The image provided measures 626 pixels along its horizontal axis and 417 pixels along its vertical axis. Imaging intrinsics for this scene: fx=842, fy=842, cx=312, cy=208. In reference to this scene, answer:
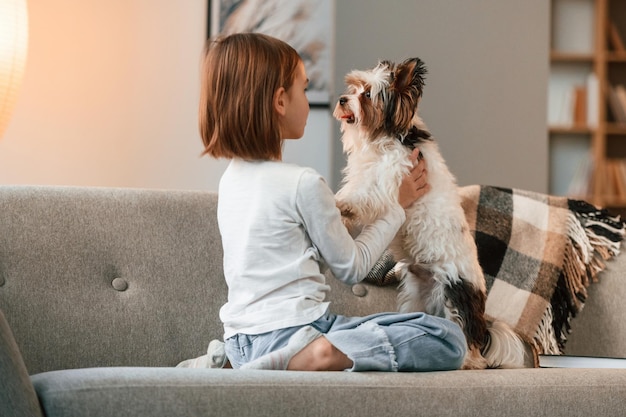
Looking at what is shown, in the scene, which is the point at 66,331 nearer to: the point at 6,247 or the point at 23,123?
the point at 6,247

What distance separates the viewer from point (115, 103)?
3391 millimetres

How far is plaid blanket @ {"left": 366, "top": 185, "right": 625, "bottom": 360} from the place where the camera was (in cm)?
217

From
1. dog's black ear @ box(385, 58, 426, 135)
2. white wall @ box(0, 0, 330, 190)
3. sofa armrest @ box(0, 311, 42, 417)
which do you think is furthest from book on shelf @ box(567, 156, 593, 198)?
sofa armrest @ box(0, 311, 42, 417)

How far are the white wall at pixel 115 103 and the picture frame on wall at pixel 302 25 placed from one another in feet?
0.34

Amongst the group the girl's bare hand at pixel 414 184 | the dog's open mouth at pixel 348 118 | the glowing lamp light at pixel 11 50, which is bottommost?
the girl's bare hand at pixel 414 184

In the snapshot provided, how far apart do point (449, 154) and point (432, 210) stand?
4.83ft

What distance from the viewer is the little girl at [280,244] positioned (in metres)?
1.58

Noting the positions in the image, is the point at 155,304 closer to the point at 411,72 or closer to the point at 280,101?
the point at 280,101

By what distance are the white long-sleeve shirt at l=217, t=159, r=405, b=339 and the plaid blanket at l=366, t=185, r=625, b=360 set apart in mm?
519

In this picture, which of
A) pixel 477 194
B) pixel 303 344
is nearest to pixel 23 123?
pixel 477 194

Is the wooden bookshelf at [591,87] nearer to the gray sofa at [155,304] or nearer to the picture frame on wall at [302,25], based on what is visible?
the picture frame on wall at [302,25]

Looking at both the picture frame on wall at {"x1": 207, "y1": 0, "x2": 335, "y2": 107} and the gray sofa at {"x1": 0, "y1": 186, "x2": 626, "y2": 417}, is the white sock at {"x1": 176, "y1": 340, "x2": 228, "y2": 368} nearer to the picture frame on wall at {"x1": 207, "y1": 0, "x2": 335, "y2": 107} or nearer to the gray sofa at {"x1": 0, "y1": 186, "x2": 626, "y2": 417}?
the gray sofa at {"x1": 0, "y1": 186, "x2": 626, "y2": 417}

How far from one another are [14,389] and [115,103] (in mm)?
2233

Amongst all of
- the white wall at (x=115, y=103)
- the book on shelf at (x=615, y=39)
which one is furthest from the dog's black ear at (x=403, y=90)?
the book on shelf at (x=615, y=39)
